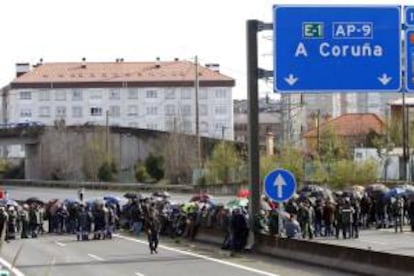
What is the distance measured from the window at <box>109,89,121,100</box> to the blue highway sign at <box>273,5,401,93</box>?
130354mm

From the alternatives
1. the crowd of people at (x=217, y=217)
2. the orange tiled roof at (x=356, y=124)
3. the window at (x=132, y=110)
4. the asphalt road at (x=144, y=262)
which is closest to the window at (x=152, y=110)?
the window at (x=132, y=110)

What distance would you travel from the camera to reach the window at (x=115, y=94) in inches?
6053

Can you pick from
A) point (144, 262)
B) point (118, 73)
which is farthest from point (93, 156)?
point (144, 262)

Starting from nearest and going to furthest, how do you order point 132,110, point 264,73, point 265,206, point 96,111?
point 264,73
point 265,206
point 132,110
point 96,111

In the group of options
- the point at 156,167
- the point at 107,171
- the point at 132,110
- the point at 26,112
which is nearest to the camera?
the point at 156,167

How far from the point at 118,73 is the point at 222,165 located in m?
73.1

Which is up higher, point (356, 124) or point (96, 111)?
point (96, 111)

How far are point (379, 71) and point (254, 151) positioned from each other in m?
4.99

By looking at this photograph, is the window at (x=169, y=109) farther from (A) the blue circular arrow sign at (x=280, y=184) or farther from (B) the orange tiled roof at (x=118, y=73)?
(A) the blue circular arrow sign at (x=280, y=184)

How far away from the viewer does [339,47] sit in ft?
78.6

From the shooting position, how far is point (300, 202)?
1346 inches

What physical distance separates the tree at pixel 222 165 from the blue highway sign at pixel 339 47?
2303 inches

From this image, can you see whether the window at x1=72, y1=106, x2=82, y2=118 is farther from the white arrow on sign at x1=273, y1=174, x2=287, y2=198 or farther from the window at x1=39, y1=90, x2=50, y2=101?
the white arrow on sign at x1=273, y1=174, x2=287, y2=198

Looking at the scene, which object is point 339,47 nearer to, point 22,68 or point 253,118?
point 253,118
